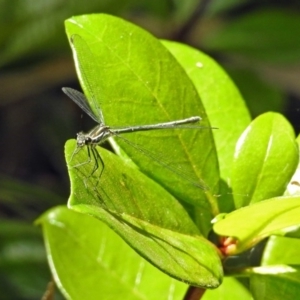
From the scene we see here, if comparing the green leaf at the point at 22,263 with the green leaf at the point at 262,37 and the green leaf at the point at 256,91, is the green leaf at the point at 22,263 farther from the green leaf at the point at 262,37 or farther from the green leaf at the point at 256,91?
the green leaf at the point at 262,37

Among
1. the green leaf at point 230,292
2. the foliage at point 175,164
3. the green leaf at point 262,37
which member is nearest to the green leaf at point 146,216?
the foliage at point 175,164

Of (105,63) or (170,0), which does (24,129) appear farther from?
(105,63)

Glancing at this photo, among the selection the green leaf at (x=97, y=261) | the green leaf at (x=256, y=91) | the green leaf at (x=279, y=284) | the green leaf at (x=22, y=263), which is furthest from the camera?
the green leaf at (x=256, y=91)

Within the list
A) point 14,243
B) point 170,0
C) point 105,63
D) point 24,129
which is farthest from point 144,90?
point 24,129

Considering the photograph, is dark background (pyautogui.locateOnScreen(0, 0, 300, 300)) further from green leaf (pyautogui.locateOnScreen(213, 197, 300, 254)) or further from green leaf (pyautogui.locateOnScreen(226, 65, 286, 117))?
green leaf (pyautogui.locateOnScreen(213, 197, 300, 254))

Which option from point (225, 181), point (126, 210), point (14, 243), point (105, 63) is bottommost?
point (14, 243)
